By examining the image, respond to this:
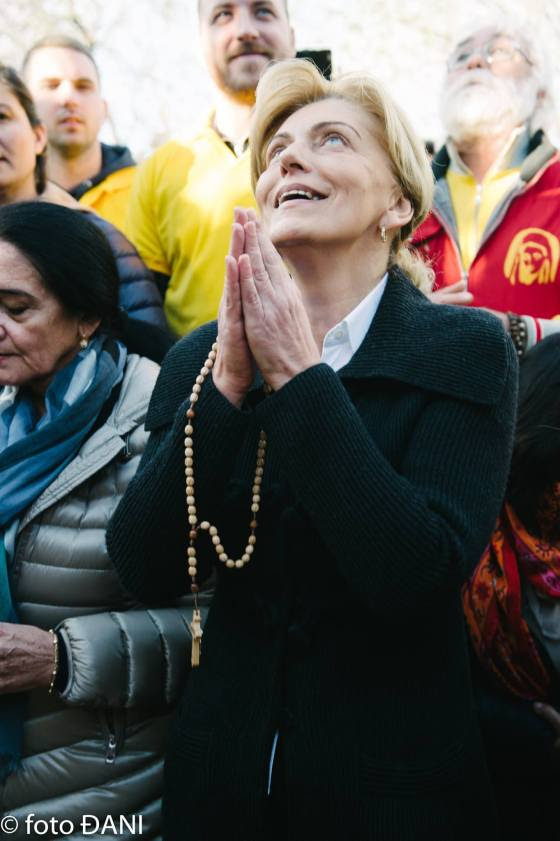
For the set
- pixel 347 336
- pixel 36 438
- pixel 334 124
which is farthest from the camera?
pixel 36 438

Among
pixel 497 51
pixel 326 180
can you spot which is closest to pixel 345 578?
pixel 326 180

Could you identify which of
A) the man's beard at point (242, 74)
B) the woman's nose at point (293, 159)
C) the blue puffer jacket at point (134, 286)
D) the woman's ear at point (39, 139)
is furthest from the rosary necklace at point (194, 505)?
the man's beard at point (242, 74)

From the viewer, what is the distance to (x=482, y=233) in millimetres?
3285

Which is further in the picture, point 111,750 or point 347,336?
point 111,750

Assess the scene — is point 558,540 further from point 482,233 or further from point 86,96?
point 86,96

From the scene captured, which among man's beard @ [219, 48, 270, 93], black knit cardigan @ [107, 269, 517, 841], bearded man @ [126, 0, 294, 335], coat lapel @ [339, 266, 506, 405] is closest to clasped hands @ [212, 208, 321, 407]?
Result: black knit cardigan @ [107, 269, 517, 841]

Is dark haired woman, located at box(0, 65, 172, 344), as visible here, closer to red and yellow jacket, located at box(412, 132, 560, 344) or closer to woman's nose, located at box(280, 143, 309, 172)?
red and yellow jacket, located at box(412, 132, 560, 344)

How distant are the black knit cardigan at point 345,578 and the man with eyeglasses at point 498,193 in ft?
4.03

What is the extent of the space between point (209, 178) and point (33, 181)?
667mm

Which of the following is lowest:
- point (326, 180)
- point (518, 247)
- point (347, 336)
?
point (347, 336)

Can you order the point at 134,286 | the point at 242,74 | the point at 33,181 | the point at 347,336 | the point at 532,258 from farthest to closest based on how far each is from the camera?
the point at 242,74 < the point at 33,181 < the point at 532,258 < the point at 134,286 < the point at 347,336

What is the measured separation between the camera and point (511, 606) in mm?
2229

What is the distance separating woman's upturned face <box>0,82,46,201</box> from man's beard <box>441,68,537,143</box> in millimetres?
1681

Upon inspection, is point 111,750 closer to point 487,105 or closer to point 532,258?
point 532,258
